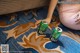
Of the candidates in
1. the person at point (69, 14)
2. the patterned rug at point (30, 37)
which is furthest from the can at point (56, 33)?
the person at point (69, 14)

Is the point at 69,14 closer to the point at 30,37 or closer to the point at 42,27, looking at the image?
the point at 42,27

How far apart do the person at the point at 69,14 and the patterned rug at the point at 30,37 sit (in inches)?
2.6

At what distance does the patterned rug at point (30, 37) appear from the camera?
1237 mm

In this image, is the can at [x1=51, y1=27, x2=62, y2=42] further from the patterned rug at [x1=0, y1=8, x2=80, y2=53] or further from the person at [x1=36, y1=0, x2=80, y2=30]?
the person at [x1=36, y1=0, x2=80, y2=30]

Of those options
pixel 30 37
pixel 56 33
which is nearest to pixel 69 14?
pixel 56 33

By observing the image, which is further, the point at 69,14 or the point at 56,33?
the point at 69,14

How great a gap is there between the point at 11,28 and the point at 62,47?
453 millimetres

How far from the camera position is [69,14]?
4.50 ft

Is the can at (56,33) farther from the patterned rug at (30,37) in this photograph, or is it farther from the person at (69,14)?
the person at (69,14)

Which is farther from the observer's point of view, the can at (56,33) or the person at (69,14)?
the person at (69,14)

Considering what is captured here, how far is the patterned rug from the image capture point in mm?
1237

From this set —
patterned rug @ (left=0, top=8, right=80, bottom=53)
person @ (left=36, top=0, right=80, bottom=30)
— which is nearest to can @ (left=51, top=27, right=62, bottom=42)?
patterned rug @ (left=0, top=8, right=80, bottom=53)

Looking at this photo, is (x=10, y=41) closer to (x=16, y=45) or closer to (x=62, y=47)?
(x=16, y=45)

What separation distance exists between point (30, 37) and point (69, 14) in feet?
1.27
